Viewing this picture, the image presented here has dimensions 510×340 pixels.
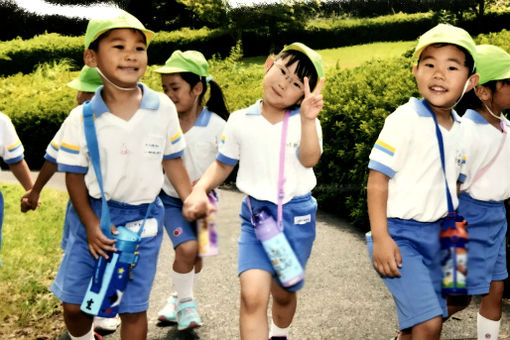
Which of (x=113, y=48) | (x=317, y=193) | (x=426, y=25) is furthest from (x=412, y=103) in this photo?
(x=426, y=25)

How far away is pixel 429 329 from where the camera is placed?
3195 mm

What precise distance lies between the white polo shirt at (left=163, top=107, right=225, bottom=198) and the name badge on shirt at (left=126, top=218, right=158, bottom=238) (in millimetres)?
842

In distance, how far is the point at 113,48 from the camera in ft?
10.9

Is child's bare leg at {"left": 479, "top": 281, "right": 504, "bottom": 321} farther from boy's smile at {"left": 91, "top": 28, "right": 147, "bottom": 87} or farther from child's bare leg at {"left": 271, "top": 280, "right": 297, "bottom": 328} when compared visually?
boy's smile at {"left": 91, "top": 28, "right": 147, "bottom": 87}

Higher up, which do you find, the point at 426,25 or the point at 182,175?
the point at 182,175

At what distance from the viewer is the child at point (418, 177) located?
3270mm

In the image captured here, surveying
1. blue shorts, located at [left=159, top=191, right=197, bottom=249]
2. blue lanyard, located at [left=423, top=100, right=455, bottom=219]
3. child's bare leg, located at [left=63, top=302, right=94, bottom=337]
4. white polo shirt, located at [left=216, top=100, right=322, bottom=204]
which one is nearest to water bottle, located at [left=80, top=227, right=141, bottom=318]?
child's bare leg, located at [left=63, top=302, right=94, bottom=337]

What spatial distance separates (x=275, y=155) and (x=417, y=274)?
966 mm

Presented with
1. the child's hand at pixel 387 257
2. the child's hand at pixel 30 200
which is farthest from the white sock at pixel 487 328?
the child's hand at pixel 30 200

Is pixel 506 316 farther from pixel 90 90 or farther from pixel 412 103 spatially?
pixel 90 90

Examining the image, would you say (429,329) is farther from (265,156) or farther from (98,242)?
(98,242)

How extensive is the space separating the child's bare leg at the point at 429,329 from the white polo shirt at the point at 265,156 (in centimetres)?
94

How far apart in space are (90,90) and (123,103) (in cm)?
127

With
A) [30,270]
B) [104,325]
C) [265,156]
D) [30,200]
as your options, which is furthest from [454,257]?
[30,270]
